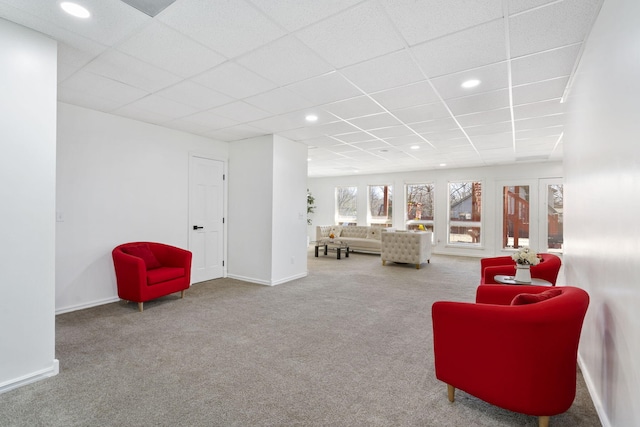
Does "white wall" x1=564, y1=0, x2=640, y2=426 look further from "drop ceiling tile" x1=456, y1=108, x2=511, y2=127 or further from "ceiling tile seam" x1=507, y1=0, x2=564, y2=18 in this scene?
"drop ceiling tile" x1=456, y1=108, x2=511, y2=127

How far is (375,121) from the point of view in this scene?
4629mm

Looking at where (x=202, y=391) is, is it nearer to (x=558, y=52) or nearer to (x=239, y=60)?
(x=239, y=60)

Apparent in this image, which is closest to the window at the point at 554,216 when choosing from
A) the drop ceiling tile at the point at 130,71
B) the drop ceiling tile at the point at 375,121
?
the drop ceiling tile at the point at 375,121

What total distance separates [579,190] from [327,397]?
266cm

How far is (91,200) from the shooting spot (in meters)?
4.23

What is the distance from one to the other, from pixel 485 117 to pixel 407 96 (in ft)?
5.06

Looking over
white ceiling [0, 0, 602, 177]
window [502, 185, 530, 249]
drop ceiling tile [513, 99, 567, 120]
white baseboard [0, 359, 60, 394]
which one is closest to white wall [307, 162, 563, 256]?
window [502, 185, 530, 249]

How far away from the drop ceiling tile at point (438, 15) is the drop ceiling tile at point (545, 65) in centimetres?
86

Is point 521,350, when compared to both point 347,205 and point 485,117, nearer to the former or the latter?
point 485,117

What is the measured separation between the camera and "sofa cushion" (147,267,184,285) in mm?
4062

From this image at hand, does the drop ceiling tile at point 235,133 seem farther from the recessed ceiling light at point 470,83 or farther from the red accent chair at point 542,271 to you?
the red accent chair at point 542,271

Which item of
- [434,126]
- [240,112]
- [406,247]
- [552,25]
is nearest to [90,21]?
[240,112]

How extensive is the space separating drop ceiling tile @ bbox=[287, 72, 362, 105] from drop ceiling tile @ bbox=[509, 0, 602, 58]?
150 centimetres

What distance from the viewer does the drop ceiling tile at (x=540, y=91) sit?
10.7ft
